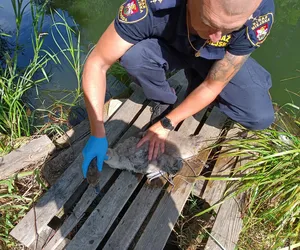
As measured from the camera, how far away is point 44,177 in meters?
2.07

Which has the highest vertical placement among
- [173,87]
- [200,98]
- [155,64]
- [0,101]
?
[0,101]

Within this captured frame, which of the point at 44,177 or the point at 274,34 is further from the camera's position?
the point at 274,34

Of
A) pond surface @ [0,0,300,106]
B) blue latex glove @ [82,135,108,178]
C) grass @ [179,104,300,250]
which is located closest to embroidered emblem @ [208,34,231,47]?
grass @ [179,104,300,250]

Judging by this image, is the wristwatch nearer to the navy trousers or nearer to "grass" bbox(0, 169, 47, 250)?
the navy trousers

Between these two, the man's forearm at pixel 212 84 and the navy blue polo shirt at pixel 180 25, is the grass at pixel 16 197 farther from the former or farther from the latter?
the navy blue polo shirt at pixel 180 25

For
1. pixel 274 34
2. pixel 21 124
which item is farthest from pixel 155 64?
pixel 274 34

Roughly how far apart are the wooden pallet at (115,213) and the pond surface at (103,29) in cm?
128

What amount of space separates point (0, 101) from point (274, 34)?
118 inches

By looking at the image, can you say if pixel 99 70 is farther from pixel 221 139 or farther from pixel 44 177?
pixel 221 139

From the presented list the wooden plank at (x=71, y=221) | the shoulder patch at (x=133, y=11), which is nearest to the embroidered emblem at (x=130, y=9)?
the shoulder patch at (x=133, y=11)

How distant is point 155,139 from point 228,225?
0.68 metres

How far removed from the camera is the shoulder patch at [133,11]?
1.75 metres

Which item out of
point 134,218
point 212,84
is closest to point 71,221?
point 134,218

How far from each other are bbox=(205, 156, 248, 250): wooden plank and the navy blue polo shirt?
88 cm
